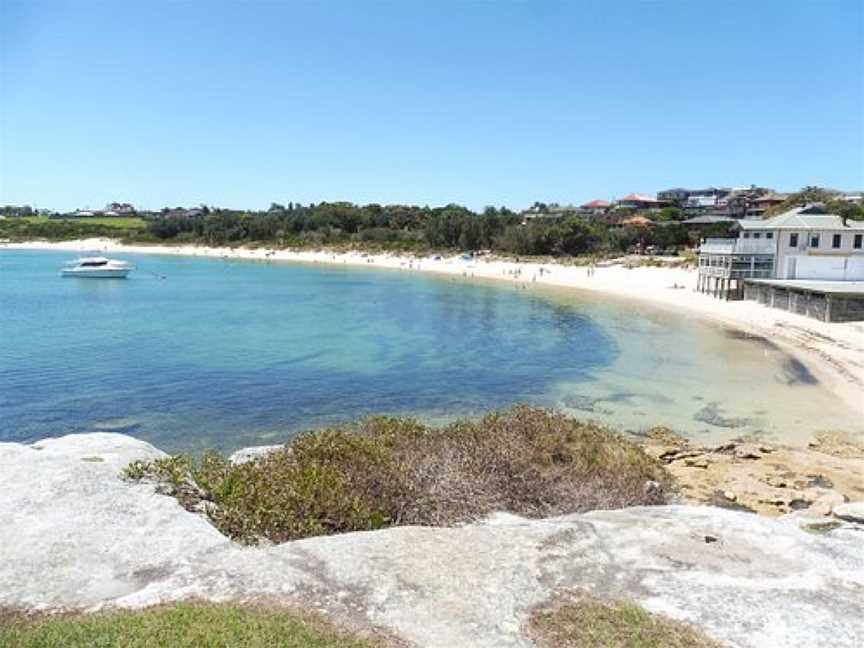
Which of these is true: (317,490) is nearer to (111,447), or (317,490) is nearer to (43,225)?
(111,447)

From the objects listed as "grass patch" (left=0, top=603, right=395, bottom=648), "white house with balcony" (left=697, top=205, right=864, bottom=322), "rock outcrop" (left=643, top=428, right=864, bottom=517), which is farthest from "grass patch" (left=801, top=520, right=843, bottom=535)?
"white house with balcony" (left=697, top=205, right=864, bottom=322)

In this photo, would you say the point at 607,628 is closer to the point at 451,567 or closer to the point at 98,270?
the point at 451,567

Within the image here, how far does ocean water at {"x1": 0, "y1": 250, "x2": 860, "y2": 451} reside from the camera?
23.5m

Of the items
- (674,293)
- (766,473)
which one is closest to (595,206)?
(674,293)

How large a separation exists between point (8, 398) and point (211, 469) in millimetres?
17814

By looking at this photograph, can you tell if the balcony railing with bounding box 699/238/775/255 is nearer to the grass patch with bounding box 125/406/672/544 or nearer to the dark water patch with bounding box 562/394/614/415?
the dark water patch with bounding box 562/394/614/415

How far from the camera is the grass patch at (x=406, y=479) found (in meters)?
10.4

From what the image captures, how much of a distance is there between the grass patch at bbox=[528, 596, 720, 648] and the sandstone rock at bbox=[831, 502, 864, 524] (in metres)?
7.03

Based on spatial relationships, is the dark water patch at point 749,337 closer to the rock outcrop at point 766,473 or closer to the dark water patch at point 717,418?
the dark water patch at point 717,418

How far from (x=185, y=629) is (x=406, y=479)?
5.42m

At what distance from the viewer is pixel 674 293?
205 feet

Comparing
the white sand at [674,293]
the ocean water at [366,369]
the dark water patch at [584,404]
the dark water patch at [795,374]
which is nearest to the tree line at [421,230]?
the white sand at [674,293]

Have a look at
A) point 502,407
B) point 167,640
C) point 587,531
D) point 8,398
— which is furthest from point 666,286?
point 167,640

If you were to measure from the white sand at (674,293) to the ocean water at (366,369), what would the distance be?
73.9 inches
